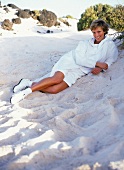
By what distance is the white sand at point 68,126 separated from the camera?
6.20 ft

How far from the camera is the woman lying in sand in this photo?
12.2 ft

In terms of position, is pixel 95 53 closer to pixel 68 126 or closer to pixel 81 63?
pixel 81 63

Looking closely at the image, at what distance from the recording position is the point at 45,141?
221cm

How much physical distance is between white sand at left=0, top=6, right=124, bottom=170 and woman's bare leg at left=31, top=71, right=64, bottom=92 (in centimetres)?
9

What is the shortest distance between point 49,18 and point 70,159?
15666 millimetres

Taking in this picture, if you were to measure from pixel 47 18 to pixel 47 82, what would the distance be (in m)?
13.8

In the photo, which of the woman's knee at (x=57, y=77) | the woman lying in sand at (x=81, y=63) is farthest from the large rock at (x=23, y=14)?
the woman's knee at (x=57, y=77)

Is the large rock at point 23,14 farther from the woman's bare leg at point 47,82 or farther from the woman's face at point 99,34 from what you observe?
the woman's bare leg at point 47,82

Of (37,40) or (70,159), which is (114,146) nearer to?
(70,159)

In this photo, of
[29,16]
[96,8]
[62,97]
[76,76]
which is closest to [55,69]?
[76,76]

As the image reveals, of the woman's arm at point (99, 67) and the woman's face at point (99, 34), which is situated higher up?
the woman's face at point (99, 34)

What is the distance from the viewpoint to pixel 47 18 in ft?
55.2

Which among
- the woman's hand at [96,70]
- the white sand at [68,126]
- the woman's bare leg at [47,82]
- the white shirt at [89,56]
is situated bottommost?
the white sand at [68,126]

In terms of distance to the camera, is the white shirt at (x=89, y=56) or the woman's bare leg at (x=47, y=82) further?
the white shirt at (x=89, y=56)
